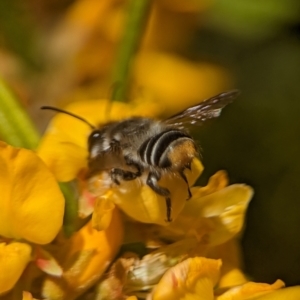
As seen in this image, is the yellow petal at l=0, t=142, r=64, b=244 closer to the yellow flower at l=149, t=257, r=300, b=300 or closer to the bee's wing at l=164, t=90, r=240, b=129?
the yellow flower at l=149, t=257, r=300, b=300

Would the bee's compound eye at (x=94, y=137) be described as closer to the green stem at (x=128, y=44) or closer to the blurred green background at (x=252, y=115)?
the green stem at (x=128, y=44)

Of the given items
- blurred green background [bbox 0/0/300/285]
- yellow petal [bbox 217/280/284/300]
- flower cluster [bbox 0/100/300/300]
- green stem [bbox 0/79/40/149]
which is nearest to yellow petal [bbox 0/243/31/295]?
Result: flower cluster [bbox 0/100/300/300]

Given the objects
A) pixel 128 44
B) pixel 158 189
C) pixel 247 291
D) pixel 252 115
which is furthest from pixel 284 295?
pixel 252 115

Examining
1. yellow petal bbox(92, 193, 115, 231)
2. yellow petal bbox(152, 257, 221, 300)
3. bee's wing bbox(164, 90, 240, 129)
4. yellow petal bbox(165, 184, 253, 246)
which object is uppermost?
bee's wing bbox(164, 90, 240, 129)

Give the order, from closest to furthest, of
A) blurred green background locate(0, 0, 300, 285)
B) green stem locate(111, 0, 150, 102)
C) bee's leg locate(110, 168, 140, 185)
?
1. bee's leg locate(110, 168, 140, 185)
2. green stem locate(111, 0, 150, 102)
3. blurred green background locate(0, 0, 300, 285)

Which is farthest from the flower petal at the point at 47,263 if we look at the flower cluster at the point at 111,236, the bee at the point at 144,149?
the bee at the point at 144,149

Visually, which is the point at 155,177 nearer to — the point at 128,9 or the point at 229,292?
the point at 229,292
